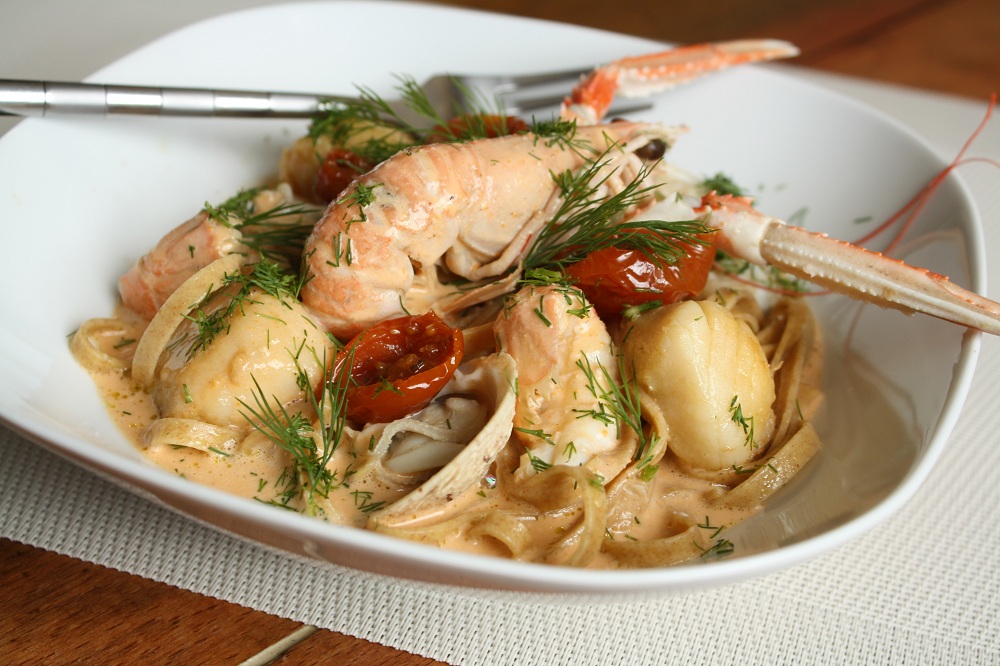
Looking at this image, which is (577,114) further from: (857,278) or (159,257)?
(159,257)

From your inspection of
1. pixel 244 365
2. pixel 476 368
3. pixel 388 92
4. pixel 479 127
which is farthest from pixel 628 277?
pixel 388 92

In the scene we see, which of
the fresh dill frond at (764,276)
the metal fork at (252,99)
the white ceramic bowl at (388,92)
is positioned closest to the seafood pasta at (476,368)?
the white ceramic bowl at (388,92)

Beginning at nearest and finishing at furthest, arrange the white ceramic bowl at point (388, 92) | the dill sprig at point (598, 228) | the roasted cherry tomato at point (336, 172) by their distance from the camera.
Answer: the white ceramic bowl at point (388, 92) < the dill sprig at point (598, 228) < the roasted cherry tomato at point (336, 172)

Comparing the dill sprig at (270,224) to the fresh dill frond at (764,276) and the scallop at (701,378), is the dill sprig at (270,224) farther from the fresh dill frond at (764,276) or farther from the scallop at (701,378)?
the fresh dill frond at (764,276)

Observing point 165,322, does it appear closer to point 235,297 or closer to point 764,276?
point 235,297

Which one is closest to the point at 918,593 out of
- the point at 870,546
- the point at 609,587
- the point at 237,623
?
the point at 870,546

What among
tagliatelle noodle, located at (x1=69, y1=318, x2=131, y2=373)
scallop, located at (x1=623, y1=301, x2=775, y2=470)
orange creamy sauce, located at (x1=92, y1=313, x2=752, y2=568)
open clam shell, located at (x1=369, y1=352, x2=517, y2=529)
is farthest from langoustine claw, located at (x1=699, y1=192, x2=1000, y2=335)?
tagliatelle noodle, located at (x1=69, y1=318, x2=131, y2=373)

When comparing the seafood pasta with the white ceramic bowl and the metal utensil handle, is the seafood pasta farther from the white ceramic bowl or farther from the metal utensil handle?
the metal utensil handle
